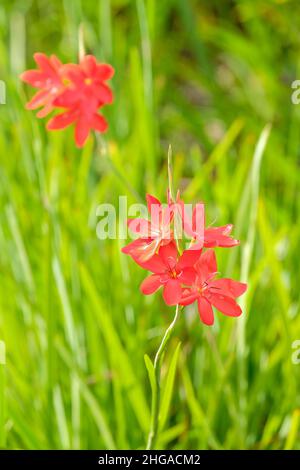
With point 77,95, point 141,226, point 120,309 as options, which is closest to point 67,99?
point 77,95

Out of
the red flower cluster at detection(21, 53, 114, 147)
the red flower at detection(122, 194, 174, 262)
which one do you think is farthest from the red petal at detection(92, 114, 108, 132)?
the red flower at detection(122, 194, 174, 262)

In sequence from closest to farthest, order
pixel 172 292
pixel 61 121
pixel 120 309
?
pixel 172 292, pixel 61 121, pixel 120 309

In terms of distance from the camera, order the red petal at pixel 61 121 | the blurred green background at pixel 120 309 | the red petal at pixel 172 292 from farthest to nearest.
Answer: the blurred green background at pixel 120 309, the red petal at pixel 61 121, the red petal at pixel 172 292

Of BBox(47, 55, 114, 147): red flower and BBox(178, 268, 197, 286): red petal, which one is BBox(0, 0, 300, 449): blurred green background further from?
BBox(178, 268, 197, 286): red petal

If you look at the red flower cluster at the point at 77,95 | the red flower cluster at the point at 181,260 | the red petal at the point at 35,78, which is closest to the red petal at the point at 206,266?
the red flower cluster at the point at 181,260

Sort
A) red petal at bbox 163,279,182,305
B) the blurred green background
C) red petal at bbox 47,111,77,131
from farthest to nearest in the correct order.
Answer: the blurred green background < red petal at bbox 47,111,77,131 < red petal at bbox 163,279,182,305

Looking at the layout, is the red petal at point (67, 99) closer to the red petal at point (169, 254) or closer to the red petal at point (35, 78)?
the red petal at point (35, 78)

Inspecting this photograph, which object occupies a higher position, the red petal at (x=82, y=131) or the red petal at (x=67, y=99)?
the red petal at (x=67, y=99)

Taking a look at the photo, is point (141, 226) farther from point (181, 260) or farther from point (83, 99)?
point (83, 99)
